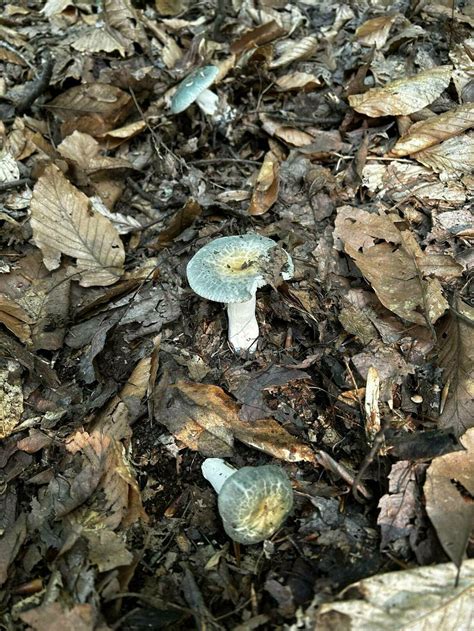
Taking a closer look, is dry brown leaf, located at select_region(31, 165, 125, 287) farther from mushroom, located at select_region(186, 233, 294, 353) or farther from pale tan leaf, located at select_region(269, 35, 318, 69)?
pale tan leaf, located at select_region(269, 35, 318, 69)

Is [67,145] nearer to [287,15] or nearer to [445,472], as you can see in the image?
[287,15]

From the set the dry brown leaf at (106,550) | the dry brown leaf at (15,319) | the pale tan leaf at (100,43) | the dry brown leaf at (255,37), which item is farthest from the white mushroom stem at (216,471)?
the pale tan leaf at (100,43)

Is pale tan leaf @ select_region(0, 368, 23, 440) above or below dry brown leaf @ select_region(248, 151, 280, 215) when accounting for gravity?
below

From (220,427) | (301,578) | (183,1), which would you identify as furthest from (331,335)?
(183,1)

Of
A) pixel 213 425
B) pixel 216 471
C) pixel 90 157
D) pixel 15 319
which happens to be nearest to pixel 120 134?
pixel 90 157

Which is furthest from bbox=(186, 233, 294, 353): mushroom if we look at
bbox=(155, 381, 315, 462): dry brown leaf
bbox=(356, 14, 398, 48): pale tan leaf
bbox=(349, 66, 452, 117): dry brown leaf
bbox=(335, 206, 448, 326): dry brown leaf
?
bbox=(356, 14, 398, 48): pale tan leaf

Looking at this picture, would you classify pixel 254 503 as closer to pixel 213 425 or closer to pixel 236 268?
pixel 213 425
